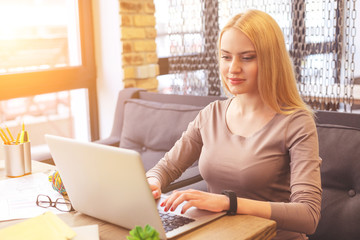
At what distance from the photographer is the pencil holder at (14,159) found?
168cm

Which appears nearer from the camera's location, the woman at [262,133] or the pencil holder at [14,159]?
the woman at [262,133]

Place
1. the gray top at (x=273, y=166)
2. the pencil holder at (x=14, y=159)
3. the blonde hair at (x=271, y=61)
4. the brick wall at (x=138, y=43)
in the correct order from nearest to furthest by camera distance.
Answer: the gray top at (x=273, y=166)
the blonde hair at (x=271, y=61)
the pencil holder at (x=14, y=159)
the brick wall at (x=138, y=43)

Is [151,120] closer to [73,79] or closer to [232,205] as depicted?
[73,79]

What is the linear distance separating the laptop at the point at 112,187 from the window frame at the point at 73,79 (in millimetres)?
1798

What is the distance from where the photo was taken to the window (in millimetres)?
2906

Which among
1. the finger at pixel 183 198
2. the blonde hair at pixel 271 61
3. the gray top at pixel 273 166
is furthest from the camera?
the blonde hair at pixel 271 61

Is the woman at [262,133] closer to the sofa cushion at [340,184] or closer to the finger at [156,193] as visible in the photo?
the finger at [156,193]

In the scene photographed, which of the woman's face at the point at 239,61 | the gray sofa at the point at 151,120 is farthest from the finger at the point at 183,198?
the gray sofa at the point at 151,120

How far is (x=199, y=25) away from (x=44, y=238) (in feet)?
7.23

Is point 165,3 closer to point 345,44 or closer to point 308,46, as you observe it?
point 308,46

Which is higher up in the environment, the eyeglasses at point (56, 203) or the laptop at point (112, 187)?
the laptop at point (112, 187)

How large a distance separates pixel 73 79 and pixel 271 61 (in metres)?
2.03

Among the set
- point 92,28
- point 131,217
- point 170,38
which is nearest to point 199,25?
point 170,38

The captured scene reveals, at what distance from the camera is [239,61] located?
145 centimetres
